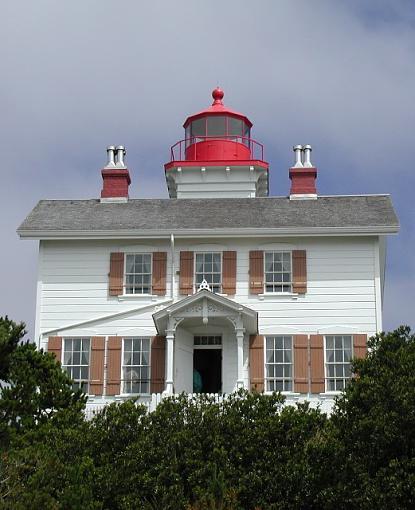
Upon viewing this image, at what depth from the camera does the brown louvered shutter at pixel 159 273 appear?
26.2 metres

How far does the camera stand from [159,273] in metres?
26.3

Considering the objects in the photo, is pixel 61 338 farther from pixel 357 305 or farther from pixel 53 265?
pixel 357 305

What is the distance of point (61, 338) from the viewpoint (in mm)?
25812

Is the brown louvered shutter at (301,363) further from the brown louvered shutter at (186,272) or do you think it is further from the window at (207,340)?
the brown louvered shutter at (186,272)

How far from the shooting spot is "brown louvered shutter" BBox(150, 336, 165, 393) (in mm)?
25141

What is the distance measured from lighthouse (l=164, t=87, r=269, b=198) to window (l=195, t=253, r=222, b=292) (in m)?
5.85

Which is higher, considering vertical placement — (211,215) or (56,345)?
(211,215)

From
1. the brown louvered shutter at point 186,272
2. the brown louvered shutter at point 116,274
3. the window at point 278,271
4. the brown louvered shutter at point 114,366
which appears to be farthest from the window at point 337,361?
the brown louvered shutter at point 116,274

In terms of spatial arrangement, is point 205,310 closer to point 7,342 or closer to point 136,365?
point 136,365

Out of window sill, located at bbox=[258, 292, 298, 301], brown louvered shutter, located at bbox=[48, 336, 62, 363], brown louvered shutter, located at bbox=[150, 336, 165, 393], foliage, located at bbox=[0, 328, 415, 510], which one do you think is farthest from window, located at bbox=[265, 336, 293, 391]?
brown louvered shutter, located at bbox=[48, 336, 62, 363]

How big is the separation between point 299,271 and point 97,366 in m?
5.54

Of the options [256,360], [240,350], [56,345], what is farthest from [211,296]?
[56,345]

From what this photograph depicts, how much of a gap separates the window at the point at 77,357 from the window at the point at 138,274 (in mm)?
1762

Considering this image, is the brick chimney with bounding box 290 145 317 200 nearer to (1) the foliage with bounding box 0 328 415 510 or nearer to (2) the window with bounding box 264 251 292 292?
(2) the window with bounding box 264 251 292 292
